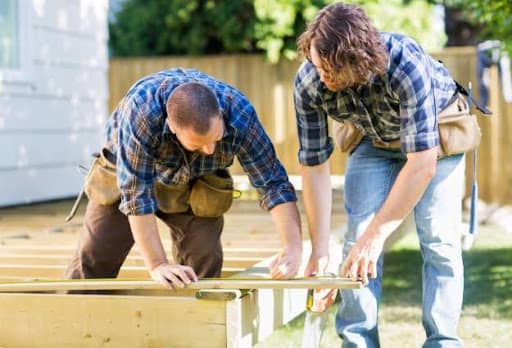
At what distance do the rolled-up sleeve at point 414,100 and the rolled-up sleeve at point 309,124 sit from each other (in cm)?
30

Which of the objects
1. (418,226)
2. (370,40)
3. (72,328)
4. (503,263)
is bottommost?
(503,263)

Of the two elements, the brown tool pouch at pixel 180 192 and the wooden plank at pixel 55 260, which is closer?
the brown tool pouch at pixel 180 192

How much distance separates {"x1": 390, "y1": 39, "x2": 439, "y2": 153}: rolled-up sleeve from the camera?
3074mm

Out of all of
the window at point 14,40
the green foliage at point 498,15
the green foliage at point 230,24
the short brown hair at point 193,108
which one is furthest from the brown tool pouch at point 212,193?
the green foliage at point 230,24

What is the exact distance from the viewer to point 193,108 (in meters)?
3.03

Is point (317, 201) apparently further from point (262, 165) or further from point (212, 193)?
point (212, 193)

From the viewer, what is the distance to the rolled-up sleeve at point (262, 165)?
338cm

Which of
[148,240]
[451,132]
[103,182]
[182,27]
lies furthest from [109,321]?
[182,27]

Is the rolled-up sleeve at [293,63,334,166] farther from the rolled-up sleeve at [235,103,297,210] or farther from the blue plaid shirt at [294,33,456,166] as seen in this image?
the rolled-up sleeve at [235,103,297,210]

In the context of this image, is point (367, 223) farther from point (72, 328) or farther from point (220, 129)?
point (72, 328)

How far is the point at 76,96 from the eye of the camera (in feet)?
→ 27.2

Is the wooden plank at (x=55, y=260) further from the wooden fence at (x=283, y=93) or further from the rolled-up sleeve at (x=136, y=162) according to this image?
the wooden fence at (x=283, y=93)

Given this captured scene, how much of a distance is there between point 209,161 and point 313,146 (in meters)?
0.41

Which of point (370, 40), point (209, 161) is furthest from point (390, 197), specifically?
point (209, 161)
